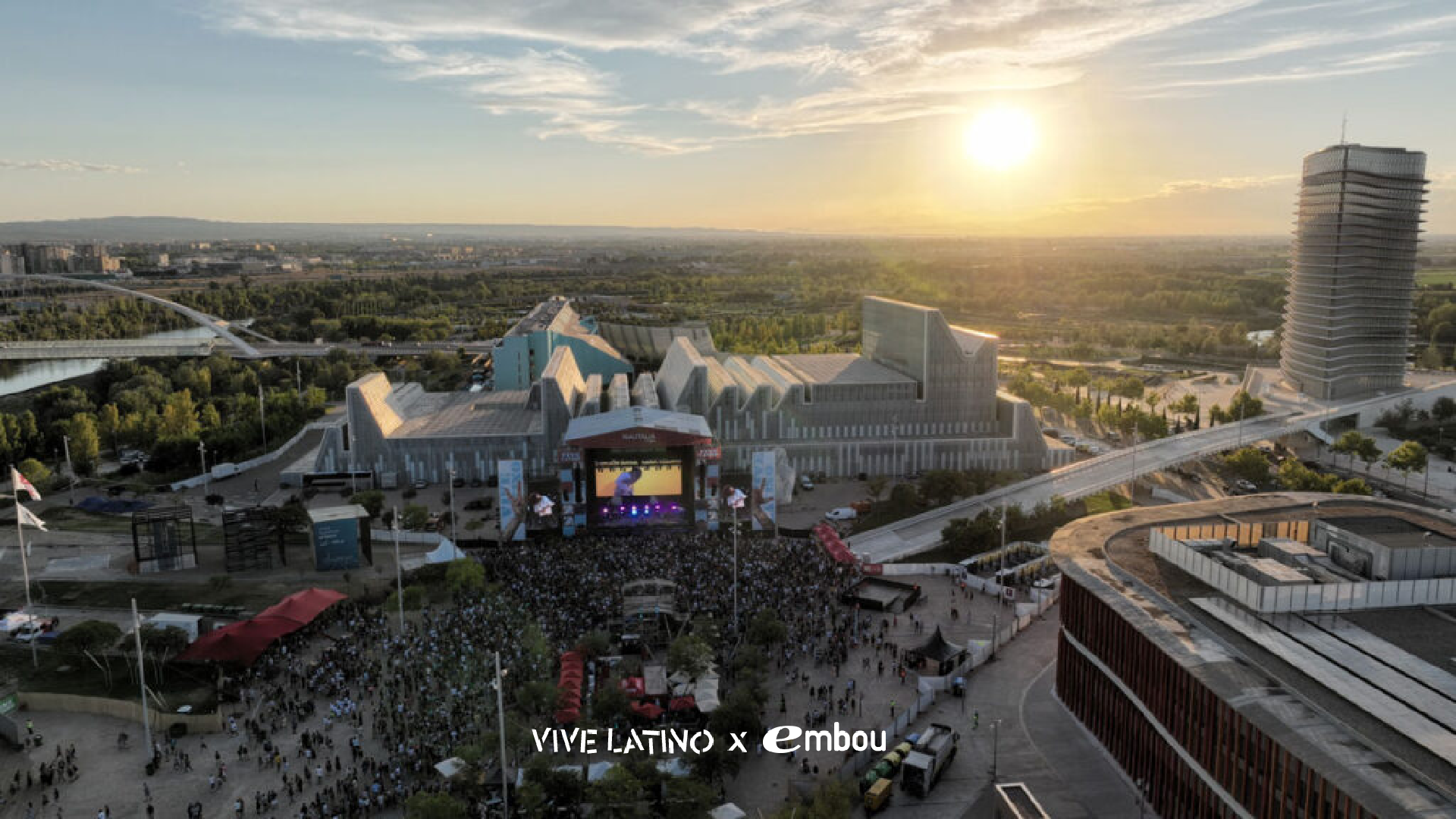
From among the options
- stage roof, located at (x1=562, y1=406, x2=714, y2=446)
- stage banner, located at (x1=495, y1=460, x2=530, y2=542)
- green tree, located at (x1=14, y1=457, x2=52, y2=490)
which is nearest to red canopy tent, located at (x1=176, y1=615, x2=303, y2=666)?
stage banner, located at (x1=495, y1=460, x2=530, y2=542)

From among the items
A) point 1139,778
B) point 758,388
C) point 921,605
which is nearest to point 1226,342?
point 758,388

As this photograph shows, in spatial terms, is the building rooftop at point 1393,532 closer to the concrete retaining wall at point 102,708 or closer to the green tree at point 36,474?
the concrete retaining wall at point 102,708

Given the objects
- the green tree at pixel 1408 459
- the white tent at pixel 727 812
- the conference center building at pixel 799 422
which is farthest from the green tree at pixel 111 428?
the green tree at pixel 1408 459

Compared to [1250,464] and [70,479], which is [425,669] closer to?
[70,479]

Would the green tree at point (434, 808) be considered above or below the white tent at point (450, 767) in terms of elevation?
above

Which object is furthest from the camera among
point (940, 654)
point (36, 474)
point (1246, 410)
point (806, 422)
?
point (1246, 410)

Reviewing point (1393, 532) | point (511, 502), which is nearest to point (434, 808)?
point (511, 502)

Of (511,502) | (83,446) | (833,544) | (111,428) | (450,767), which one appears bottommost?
(450,767)
